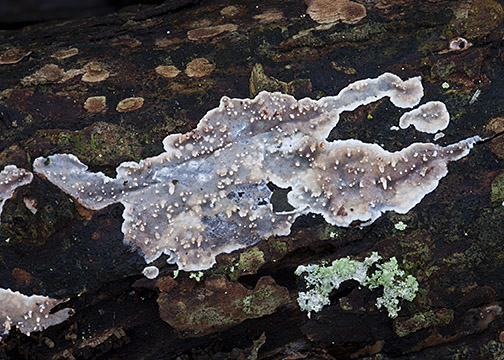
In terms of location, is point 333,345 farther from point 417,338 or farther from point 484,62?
point 484,62

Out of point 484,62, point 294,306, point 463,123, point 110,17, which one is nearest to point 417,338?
point 294,306

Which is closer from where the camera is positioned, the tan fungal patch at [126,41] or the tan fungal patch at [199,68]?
the tan fungal patch at [199,68]

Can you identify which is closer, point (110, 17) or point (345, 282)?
point (345, 282)

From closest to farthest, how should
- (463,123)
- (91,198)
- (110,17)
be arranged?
(91,198) < (463,123) < (110,17)

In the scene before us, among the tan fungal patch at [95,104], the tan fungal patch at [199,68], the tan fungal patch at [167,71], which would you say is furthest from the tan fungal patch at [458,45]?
the tan fungal patch at [95,104]

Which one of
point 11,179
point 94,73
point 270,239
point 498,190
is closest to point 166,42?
point 94,73

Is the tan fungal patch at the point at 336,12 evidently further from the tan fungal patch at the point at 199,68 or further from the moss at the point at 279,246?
the moss at the point at 279,246

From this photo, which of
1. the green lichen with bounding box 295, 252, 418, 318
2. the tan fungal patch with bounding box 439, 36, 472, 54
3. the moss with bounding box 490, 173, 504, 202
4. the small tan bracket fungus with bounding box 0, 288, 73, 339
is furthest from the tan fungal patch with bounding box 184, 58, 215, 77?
the moss with bounding box 490, 173, 504, 202

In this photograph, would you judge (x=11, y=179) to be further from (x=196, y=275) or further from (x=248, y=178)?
(x=248, y=178)
